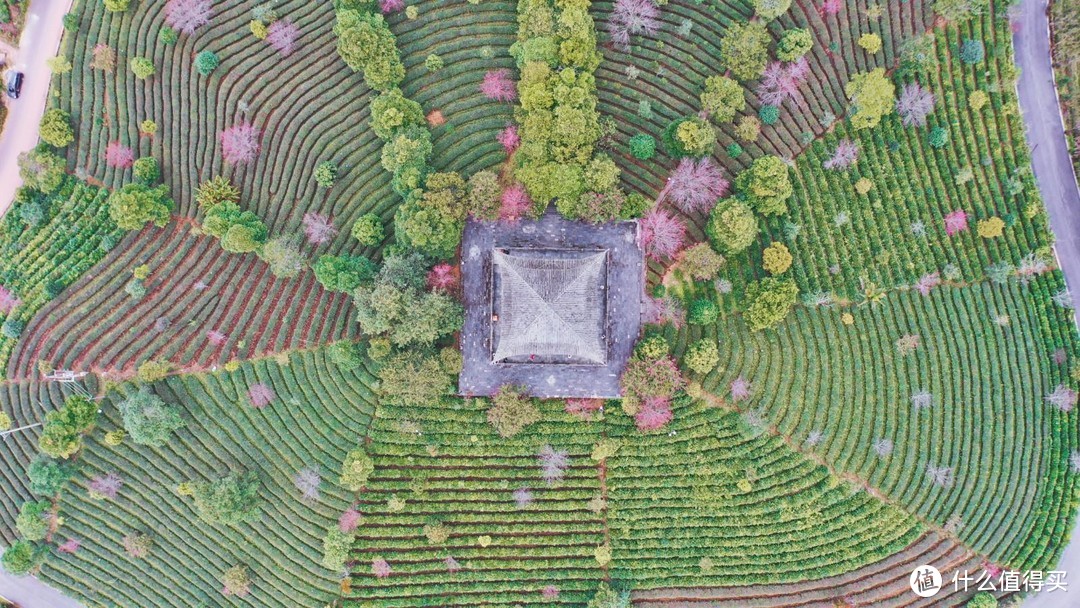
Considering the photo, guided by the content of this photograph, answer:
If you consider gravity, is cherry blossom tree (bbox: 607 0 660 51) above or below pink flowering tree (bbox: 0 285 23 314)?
above

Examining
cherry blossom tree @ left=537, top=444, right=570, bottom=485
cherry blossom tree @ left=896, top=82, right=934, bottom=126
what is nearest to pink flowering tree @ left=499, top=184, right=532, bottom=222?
cherry blossom tree @ left=537, top=444, right=570, bottom=485

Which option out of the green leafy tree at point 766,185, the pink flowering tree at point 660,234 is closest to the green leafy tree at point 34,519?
the pink flowering tree at point 660,234

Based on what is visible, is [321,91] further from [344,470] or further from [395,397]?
[344,470]

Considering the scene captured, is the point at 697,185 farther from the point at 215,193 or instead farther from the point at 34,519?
the point at 34,519

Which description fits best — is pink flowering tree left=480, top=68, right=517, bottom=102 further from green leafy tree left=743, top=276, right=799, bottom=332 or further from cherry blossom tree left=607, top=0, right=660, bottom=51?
green leafy tree left=743, top=276, right=799, bottom=332

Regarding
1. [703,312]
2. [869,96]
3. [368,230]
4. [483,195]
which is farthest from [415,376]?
[869,96]

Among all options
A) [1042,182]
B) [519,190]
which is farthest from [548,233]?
[1042,182]
